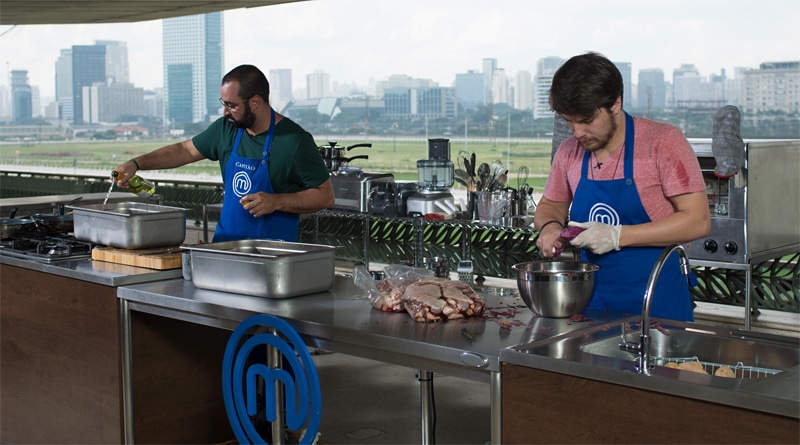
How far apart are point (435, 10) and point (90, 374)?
55.3ft

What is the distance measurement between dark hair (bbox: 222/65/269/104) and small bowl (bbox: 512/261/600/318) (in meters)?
1.51

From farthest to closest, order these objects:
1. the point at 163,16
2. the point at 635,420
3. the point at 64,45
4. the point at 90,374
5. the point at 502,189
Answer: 1. the point at 64,45
2. the point at 163,16
3. the point at 502,189
4. the point at 90,374
5. the point at 635,420

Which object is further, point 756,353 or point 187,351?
point 187,351

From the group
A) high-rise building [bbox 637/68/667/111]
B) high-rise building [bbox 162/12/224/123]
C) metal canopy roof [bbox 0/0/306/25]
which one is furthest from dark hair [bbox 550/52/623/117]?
high-rise building [bbox 162/12/224/123]

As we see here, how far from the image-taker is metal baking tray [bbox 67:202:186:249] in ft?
11.6

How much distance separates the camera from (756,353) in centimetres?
220

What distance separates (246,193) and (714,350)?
200 cm

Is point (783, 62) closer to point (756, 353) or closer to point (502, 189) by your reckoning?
point (502, 189)

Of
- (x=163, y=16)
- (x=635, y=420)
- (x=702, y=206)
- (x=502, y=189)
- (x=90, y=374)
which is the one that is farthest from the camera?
(x=163, y=16)

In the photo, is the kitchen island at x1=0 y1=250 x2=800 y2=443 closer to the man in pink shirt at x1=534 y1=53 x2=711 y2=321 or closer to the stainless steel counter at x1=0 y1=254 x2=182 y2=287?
the stainless steel counter at x1=0 y1=254 x2=182 y2=287

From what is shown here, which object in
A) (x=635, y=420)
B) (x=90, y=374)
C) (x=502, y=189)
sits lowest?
(x=90, y=374)

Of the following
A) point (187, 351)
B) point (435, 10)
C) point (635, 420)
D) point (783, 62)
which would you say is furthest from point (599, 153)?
point (435, 10)

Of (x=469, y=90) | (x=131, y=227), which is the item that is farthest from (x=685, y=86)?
(x=131, y=227)

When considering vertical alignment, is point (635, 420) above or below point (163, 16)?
below
